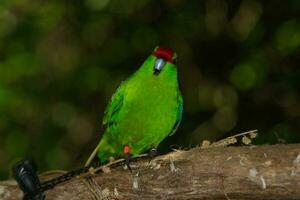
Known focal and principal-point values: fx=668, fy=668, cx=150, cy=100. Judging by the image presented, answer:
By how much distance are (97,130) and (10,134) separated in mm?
795

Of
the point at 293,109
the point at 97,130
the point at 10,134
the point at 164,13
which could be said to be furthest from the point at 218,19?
the point at 10,134

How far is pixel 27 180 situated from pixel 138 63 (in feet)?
9.48

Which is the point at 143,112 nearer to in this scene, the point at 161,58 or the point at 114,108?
the point at 114,108

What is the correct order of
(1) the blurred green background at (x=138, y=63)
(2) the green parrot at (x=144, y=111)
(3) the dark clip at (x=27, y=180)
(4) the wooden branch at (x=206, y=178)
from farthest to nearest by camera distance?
(1) the blurred green background at (x=138, y=63) → (2) the green parrot at (x=144, y=111) → (3) the dark clip at (x=27, y=180) → (4) the wooden branch at (x=206, y=178)

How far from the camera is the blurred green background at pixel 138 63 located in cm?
499

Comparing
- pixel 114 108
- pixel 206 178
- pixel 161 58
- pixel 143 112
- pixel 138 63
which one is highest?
pixel 138 63

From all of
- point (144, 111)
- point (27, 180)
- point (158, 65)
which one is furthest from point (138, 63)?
point (27, 180)

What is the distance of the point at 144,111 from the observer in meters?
3.33

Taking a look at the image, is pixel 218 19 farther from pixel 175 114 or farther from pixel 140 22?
pixel 175 114

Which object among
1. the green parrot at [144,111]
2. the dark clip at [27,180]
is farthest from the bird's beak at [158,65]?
the dark clip at [27,180]

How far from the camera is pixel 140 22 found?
17.2 feet

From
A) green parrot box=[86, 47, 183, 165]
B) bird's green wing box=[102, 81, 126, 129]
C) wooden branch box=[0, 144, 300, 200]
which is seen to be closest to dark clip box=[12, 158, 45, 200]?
wooden branch box=[0, 144, 300, 200]

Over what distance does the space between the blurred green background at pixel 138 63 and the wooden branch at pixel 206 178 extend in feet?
7.64

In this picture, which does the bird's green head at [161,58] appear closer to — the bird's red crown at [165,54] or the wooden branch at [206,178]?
the bird's red crown at [165,54]
